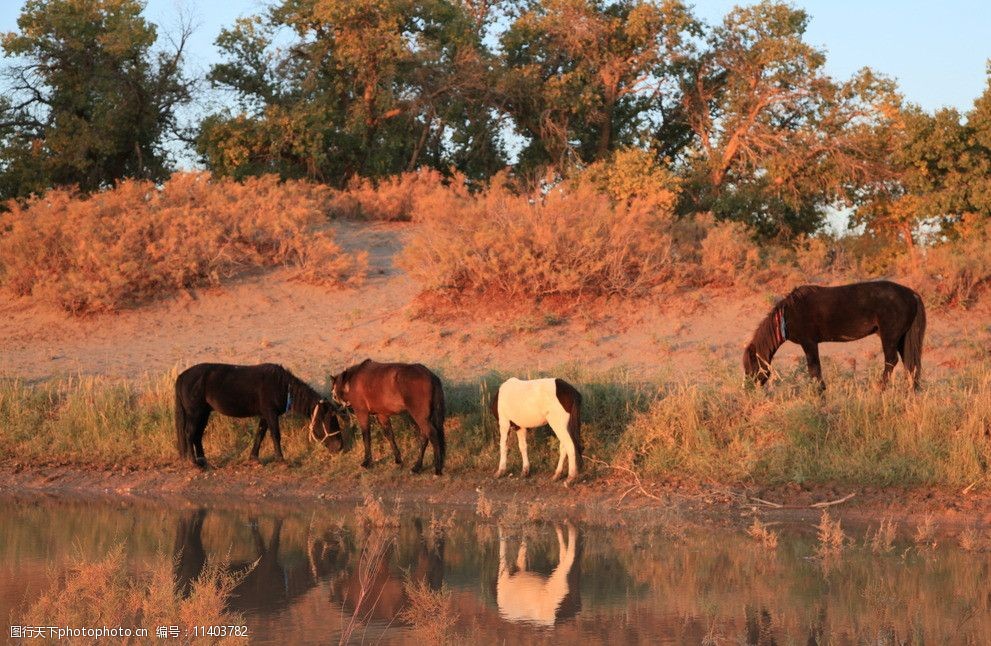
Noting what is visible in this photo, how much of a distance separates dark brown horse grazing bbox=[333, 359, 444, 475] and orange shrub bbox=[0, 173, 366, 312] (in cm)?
684

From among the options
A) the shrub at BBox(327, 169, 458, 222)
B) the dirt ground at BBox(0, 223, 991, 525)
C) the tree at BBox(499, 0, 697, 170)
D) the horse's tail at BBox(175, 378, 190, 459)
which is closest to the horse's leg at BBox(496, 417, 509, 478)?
the dirt ground at BBox(0, 223, 991, 525)

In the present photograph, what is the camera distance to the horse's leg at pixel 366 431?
526 inches

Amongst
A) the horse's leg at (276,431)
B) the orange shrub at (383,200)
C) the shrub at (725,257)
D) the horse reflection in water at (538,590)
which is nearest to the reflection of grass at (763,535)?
the horse reflection in water at (538,590)

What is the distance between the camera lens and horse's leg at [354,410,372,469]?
13359 mm

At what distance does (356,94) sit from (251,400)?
1587 cm

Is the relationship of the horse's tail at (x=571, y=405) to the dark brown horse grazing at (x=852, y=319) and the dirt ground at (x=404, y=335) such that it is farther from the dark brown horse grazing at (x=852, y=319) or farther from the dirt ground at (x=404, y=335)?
the dirt ground at (x=404, y=335)

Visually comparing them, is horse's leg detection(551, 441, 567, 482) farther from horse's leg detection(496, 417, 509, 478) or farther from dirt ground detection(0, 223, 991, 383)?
dirt ground detection(0, 223, 991, 383)

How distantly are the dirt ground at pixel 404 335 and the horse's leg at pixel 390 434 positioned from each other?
194cm

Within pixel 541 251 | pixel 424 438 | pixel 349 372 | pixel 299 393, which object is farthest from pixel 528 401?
pixel 541 251

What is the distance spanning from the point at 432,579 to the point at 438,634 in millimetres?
1868

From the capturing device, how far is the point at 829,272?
770 inches

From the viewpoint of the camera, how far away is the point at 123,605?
26.1ft

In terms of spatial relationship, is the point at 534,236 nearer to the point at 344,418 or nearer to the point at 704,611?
the point at 344,418

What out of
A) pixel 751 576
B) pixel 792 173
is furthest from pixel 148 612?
pixel 792 173
